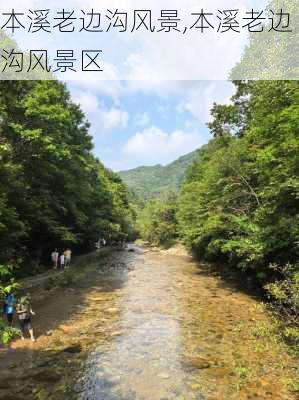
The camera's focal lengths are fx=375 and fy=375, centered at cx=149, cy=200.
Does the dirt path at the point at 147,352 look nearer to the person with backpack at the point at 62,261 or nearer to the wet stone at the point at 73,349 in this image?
the wet stone at the point at 73,349

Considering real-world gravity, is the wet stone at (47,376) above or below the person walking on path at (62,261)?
below

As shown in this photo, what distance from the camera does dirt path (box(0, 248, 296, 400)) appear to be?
31.7 ft

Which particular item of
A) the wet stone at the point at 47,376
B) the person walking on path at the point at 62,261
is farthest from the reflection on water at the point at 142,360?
the person walking on path at the point at 62,261

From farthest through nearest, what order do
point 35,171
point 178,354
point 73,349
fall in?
point 35,171 < point 73,349 < point 178,354

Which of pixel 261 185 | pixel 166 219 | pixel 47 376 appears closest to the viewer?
pixel 47 376

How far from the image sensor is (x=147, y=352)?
1255cm

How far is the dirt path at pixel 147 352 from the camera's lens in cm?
966

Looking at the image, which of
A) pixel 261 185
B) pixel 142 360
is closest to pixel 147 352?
pixel 142 360

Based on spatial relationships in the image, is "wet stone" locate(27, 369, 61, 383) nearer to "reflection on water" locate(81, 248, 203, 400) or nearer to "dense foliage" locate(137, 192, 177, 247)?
"reflection on water" locate(81, 248, 203, 400)

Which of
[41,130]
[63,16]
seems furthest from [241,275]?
[63,16]

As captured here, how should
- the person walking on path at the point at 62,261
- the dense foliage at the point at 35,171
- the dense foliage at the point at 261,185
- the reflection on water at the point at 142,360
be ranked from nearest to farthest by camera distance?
1. the reflection on water at the point at 142,360
2. the dense foliage at the point at 261,185
3. the dense foliage at the point at 35,171
4. the person walking on path at the point at 62,261

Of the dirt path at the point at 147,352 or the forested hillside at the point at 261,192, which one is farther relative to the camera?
the forested hillside at the point at 261,192

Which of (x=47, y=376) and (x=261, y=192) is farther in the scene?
(x=261, y=192)

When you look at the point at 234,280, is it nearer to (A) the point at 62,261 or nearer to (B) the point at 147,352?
(A) the point at 62,261
